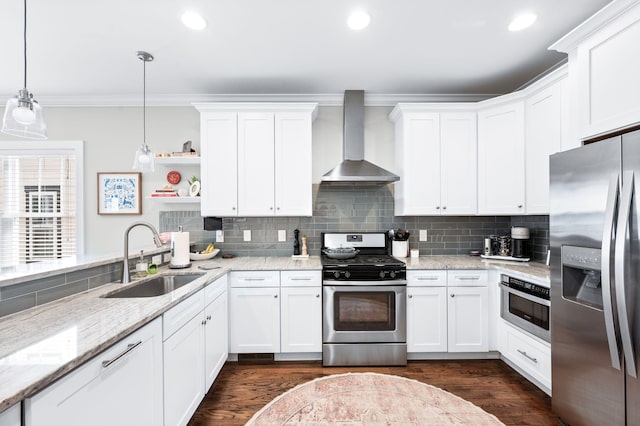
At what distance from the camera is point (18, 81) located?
3.01m

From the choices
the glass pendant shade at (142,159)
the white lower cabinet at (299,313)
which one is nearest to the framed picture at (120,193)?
the glass pendant shade at (142,159)

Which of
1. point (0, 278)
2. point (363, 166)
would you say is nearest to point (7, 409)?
point (0, 278)

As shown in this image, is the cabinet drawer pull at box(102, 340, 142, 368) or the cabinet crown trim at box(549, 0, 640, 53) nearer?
the cabinet drawer pull at box(102, 340, 142, 368)

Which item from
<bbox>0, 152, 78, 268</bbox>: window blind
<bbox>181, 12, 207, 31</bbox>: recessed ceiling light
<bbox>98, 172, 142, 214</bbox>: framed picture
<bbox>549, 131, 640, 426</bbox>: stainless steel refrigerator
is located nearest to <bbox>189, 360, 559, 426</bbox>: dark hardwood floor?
<bbox>549, 131, 640, 426</bbox>: stainless steel refrigerator

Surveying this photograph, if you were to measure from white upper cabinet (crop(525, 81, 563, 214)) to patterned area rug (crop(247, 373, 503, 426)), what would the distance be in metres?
1.92

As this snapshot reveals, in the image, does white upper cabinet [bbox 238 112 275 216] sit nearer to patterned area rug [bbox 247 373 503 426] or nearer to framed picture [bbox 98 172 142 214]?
framed picture [bbox 98 172 142 214]

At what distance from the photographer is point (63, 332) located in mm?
1170

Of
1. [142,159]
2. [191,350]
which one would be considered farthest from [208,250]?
[191,350]

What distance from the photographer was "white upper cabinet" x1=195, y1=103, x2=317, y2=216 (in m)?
3.10

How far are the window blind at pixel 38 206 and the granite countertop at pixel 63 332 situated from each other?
225 cm

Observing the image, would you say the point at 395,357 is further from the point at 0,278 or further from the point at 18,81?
the point at 18,81

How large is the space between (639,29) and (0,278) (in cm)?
333

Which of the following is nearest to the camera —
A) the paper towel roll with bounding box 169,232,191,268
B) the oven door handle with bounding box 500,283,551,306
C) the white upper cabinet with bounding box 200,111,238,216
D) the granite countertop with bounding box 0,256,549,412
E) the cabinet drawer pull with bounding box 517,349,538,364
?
the granite countertop with bounding box 0,256,549,412

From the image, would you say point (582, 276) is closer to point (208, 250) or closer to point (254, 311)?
point (254, 311)
